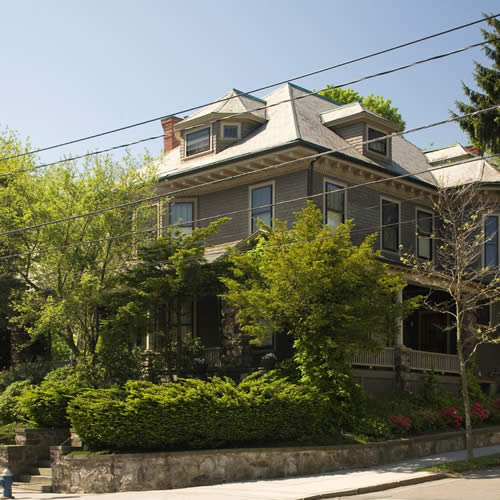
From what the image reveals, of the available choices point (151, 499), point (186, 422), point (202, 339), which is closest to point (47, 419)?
point (186, 422)

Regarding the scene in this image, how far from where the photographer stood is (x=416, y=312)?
31.3m

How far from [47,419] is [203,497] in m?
7.07

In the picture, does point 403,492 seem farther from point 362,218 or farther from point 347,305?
point 362,218

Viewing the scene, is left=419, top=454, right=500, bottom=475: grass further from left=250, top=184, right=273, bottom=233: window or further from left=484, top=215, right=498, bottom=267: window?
left=484, top=215, right=498, bottom=267: window

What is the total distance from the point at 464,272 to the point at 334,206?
6.14 m

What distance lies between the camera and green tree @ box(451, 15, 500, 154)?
96.1 feet

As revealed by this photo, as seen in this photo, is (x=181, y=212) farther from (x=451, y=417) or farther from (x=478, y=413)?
(x=478, y=413)

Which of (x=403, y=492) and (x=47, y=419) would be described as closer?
(x=403, y=492)

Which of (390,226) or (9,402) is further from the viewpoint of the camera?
(390,226)

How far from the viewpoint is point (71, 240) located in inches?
915

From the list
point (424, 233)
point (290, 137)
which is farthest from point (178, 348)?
point (424, 233)

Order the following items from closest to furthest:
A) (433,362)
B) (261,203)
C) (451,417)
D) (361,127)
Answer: (451,417), (433,362), (261,203), (361,127)

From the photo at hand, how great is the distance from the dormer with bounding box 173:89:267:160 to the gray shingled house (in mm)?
39

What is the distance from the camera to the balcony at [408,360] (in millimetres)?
24547
